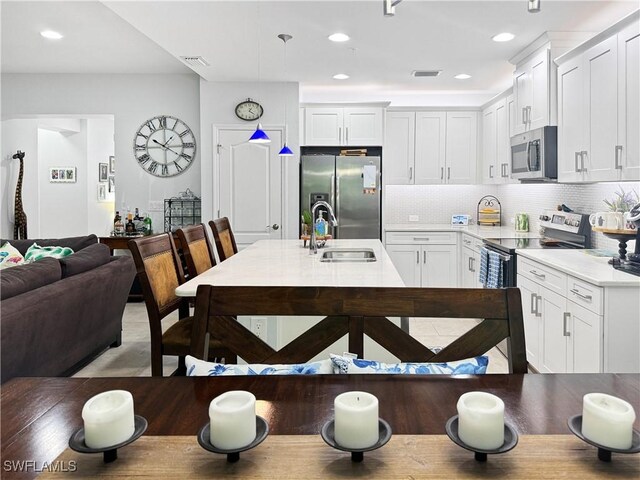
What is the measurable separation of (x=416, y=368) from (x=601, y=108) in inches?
110

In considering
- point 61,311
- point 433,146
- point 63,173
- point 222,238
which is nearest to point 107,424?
point 61,311

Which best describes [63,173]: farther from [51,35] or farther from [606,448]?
[606,448]

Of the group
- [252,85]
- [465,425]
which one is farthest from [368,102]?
[465,425]

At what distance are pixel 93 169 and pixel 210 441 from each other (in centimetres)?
921

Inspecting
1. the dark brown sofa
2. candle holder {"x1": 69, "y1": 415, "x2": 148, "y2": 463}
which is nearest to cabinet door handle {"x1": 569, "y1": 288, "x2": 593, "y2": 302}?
candle holder {"x1": 69, "y1": 415, "x2": 148, "y2": 463}

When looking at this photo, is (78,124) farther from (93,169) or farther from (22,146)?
(22,146)

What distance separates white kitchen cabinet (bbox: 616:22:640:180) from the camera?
2.82 metres

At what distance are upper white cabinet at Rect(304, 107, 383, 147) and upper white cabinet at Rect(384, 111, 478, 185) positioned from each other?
0.26 metres

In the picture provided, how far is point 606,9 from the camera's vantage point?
3.49m

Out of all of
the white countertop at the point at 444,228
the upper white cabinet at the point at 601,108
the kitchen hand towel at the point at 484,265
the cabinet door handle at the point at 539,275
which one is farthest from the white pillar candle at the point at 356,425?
the white countertop at the point at 444,228

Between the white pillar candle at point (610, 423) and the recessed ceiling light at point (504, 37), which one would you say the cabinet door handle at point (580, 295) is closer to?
the white pillar candle at point (610, 423)

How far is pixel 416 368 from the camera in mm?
1247

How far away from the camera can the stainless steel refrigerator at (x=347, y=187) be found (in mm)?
5957

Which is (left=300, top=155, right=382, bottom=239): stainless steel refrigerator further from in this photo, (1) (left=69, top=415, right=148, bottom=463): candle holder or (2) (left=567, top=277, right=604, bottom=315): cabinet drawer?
(1) (left=69, top=415, right=148, bottom=463): candle holder
